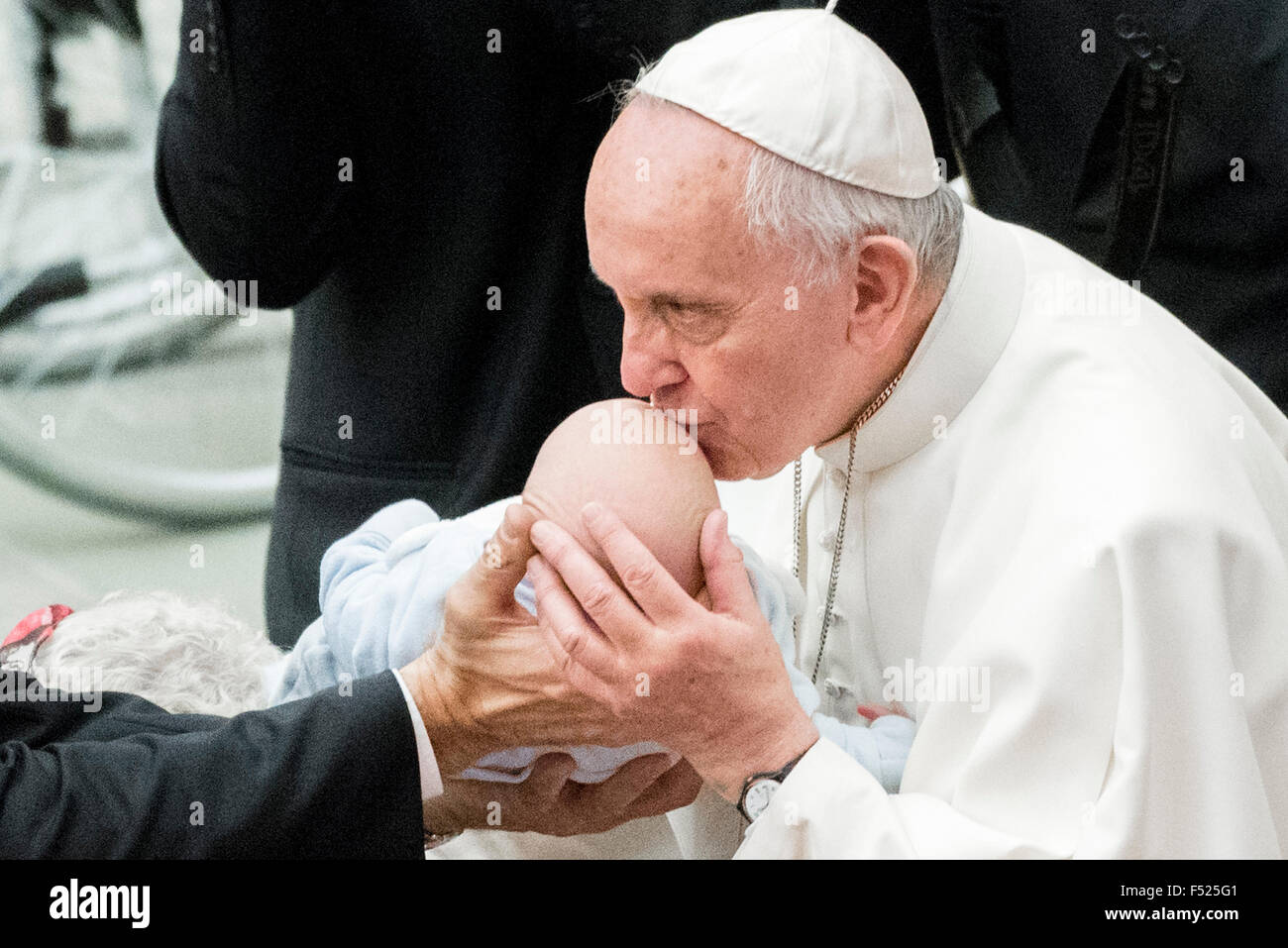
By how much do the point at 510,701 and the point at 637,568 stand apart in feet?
1.09

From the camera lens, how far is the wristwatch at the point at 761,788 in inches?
Answer: 81.6

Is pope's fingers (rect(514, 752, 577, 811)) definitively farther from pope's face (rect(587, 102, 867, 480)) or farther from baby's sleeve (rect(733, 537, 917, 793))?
pope's face (rect(587, 102, 867, 480))

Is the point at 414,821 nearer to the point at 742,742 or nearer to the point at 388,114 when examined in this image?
the point at 742,742

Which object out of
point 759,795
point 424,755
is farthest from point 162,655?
point 759,795

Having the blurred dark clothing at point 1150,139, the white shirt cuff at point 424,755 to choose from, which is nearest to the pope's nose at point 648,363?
the white shirt cuff at point 424,755

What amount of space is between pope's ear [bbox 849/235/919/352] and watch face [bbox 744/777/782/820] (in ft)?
2.21

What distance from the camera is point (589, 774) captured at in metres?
2.30

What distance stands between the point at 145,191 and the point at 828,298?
5133 millimetres

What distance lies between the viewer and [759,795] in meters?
2.08

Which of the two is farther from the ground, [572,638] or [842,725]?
[572,638]

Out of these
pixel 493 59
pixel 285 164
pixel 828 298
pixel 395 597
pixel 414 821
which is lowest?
pixel 414 821

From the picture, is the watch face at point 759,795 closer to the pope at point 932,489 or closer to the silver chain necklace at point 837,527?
the pope at point 932,489

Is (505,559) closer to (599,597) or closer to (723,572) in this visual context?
(599,597)

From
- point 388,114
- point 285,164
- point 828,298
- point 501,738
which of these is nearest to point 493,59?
point 388,114
